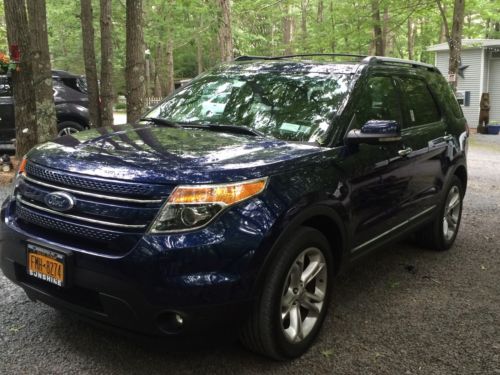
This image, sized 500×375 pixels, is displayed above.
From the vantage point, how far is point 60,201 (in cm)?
272

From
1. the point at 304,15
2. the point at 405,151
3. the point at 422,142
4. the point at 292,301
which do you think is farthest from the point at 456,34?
the point at 304,15

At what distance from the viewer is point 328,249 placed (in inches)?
128

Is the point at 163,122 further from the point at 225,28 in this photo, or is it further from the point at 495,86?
the point at 495,86

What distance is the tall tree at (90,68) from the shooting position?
12.1 meters

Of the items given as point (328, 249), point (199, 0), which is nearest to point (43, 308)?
point (328, 249)

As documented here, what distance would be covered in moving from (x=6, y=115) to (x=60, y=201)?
9.17 metres

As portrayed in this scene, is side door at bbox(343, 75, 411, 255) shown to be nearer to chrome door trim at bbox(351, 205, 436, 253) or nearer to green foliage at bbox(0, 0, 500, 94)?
chrome door trim at bbox(351, 205, 436, 253)

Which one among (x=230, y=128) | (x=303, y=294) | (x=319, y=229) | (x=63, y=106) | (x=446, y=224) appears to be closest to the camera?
(x=303, y=294)

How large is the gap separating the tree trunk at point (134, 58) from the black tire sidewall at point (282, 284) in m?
6.76

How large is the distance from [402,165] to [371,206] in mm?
580

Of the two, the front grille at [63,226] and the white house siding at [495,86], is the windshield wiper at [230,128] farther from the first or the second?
the white house siding at [495,86]

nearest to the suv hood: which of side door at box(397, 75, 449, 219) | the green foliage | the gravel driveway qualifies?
the gravel driveway

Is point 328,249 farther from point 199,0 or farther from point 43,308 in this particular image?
point 199,0

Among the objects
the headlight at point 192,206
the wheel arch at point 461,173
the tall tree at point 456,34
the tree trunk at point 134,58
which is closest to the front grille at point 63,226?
the headlight at point 192,206
